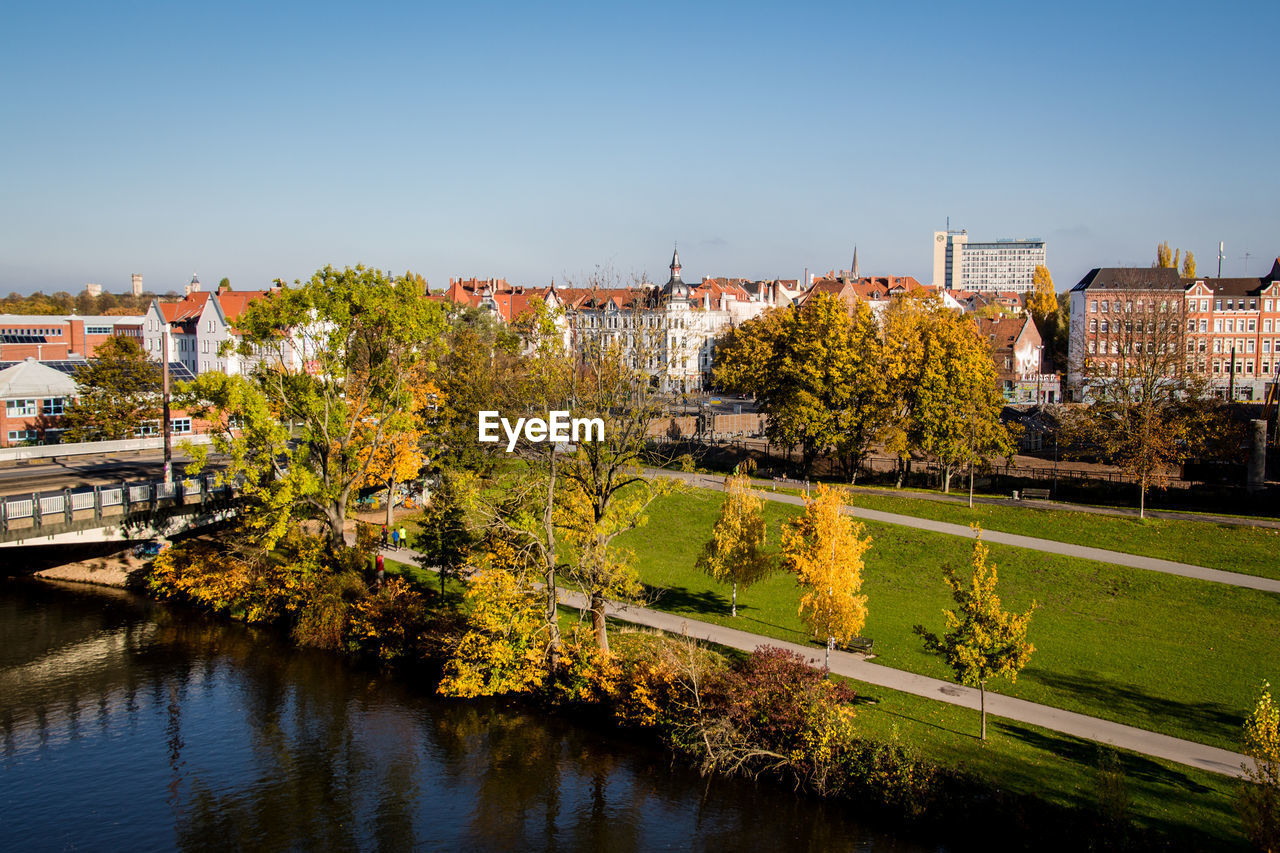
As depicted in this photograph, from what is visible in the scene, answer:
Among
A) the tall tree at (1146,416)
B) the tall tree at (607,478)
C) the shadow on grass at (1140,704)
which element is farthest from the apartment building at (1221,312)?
the tall tree at (607,478)

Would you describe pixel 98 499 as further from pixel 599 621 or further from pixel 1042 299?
pixel 1042 299

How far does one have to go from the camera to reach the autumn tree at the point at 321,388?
3228 cm

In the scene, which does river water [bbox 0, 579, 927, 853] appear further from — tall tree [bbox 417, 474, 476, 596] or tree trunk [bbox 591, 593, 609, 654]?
tall tree [bbox 417, 474, 476, 596]

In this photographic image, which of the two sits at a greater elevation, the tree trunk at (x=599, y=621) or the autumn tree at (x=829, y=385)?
the autumn tree at (x=829, y=385)

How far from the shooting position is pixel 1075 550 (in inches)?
1393

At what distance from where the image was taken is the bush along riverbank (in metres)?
19.2

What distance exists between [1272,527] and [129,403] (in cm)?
6300

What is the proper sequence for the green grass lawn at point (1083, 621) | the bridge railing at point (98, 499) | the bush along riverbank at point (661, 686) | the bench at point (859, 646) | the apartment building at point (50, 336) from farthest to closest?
the apartment building at point (50, 336)
the bridge railing at point (98, 499)
the bench at point (859, 646)
the green grass lawn at point (1083, 621)
the bush along riverbank at point (661, 686)

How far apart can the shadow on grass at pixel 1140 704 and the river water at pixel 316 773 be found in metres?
7.78

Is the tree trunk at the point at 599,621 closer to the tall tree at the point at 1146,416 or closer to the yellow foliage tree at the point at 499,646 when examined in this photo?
the yellow foliage tree at the point at 499,646

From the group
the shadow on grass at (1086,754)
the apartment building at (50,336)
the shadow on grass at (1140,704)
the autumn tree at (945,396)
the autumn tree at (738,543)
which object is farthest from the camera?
the apartment building at (50,336)

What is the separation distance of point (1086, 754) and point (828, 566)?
27.0 ft

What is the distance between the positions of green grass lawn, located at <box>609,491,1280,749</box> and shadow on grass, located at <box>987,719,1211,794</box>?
6.26 ft

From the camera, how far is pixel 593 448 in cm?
2870
